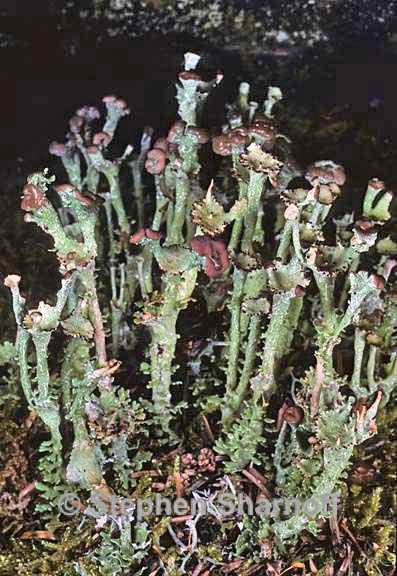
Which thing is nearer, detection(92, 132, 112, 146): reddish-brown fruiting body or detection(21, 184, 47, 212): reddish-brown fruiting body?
detection(21, 184, 47, 212): reddish-brown fruiting body

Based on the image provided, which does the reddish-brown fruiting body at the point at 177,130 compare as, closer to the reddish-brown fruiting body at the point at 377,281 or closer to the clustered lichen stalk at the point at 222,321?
the clustered lichen stalk at the point at 222,321

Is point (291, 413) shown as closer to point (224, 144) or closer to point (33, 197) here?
point (224, 144)

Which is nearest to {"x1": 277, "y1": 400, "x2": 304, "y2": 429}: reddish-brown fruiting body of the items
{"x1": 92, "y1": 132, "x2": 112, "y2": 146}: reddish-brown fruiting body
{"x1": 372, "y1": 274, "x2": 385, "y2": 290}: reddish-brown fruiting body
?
{"x1": 372, "y1": 274, "x2": 385, "y2": 290}: reddish-brown fruiting body

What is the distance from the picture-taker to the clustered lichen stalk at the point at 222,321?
1409mm

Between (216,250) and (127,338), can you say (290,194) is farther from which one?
(127,338)

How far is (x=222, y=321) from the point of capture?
1940 millimetres

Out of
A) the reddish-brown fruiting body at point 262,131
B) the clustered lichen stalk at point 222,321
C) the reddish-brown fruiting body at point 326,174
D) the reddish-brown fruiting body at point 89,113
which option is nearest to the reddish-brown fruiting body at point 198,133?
the clustered lichen stalk at point 222,321

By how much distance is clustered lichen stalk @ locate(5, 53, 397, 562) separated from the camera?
55.5 inches

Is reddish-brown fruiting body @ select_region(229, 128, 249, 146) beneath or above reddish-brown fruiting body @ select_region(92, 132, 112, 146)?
above

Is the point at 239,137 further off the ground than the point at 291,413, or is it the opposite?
the point at 239,137

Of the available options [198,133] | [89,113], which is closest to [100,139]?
[89,113]

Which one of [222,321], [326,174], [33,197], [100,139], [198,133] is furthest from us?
[222,321]

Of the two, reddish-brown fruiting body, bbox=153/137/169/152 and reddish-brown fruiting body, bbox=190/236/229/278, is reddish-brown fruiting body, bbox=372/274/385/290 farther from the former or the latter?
reddish-brown fruiting body, bbox=153/137/169/152

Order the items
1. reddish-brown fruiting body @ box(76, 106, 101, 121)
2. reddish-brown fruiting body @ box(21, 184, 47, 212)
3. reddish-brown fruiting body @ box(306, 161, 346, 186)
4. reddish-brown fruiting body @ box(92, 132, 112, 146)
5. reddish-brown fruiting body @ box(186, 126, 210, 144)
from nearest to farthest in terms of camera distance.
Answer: reddish-brown fruiting body @ box(21, 184, 47, 212)
reddish-brown fruiting body @ box(306, 161, 346, 186)
reddish-brown fruiting body @ box(186, 126, 210, 144)
reddish-brown fruiting body @ box(92, 132, 112, 146)
reddish-brown fruiting body @ box(76, 106, 101, 121)
